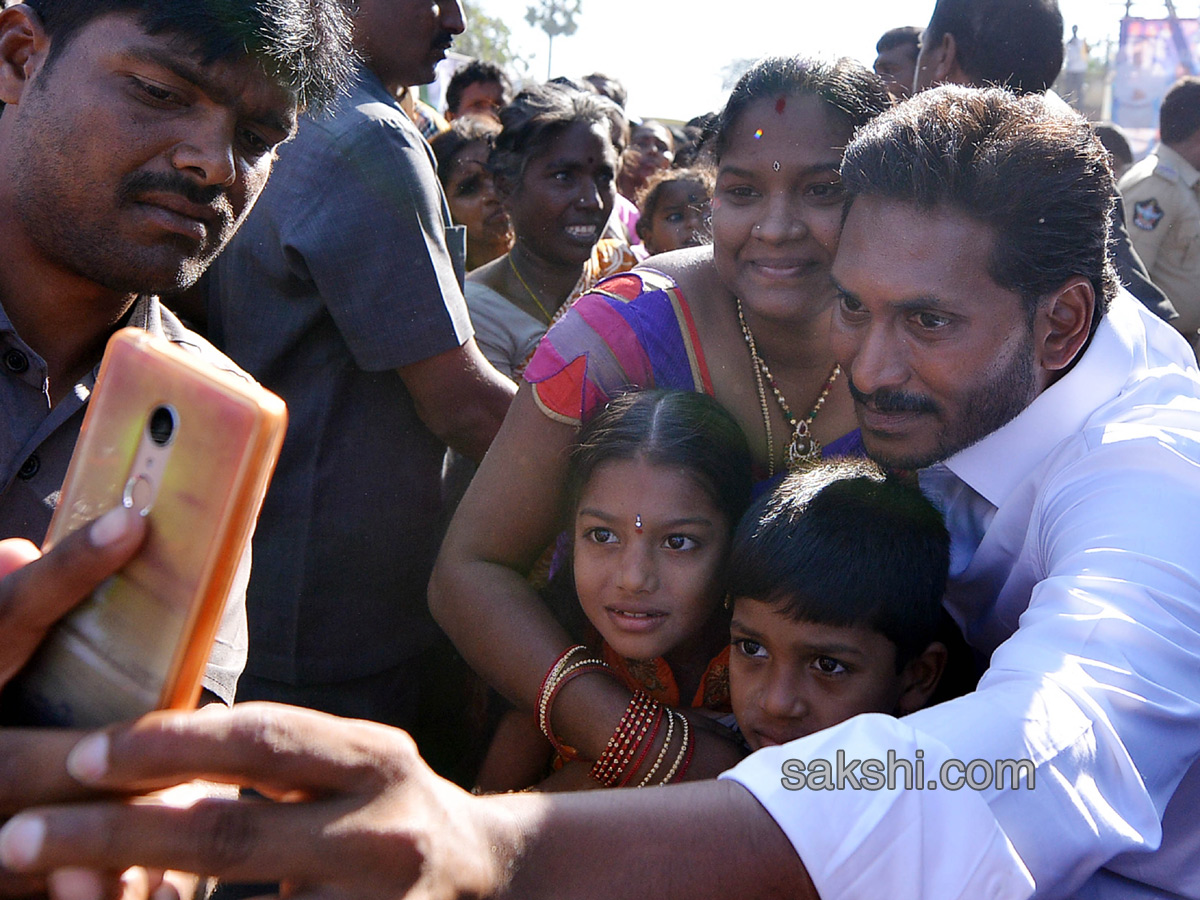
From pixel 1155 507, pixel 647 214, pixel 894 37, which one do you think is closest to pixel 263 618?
pixel 1155 507

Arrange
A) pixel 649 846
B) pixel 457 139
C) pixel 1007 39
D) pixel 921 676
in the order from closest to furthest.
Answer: pixel 649 846, pixel 921 676, pixel 1007 39, pixel 457 139

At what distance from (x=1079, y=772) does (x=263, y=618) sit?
2.05 metres

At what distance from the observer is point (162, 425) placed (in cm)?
90

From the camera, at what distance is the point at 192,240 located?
5.84 ft

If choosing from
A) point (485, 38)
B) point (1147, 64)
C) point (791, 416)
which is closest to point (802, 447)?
point (791, 416)

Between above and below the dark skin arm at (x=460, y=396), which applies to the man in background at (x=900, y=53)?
above

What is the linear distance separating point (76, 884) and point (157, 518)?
0.30 metres

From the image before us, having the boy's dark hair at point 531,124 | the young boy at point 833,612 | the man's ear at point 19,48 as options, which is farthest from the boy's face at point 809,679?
the boy's dark hair at point 531,124

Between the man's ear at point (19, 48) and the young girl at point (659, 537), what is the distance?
1.25 meters

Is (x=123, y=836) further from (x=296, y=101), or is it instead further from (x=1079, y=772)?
(x=296, y=101)

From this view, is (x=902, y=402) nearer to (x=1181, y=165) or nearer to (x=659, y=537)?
(x=659, y=537)

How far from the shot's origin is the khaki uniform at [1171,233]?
21.3 ft

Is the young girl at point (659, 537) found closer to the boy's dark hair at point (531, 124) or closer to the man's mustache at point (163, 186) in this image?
the man's mustache at point (163, 186)

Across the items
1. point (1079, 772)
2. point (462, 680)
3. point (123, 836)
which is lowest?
point (462, 680)
